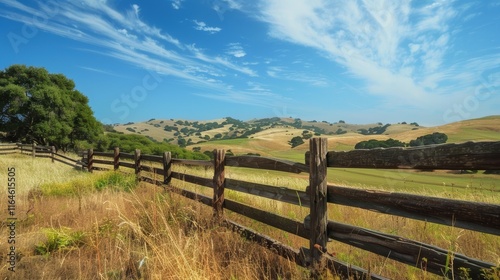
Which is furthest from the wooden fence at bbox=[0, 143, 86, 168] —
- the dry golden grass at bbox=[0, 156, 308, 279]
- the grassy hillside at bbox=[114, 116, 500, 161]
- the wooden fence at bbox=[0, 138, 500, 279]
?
the wooden fence at bbox=[0, 138, 500, 279]

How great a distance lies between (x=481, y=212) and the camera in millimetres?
2592

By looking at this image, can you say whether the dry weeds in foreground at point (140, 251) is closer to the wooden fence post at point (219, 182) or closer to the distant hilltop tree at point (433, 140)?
the wooden fence post at point (219, 182)

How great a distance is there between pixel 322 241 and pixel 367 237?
2.08 ft

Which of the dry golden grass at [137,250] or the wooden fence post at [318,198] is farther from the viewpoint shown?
the wooden fence post at [318,198]

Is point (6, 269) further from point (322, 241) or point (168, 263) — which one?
point (322, 241)

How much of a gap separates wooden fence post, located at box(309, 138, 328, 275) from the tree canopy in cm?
4116

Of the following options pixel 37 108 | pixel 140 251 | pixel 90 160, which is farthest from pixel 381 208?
pixel 37 108

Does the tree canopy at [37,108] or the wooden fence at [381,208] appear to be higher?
the tree canopy at [37,108]

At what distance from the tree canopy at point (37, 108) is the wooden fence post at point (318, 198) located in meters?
41.2

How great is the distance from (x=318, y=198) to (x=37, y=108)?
41797mm

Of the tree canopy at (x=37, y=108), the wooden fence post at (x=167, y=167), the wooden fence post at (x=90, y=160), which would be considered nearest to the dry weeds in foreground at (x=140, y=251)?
the wooden fence post at (x=167, y=167)

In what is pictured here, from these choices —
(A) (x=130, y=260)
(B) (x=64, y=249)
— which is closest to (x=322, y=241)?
(A) (x=130, y=260)

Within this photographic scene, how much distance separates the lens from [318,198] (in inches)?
159

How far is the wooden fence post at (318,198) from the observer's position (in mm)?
4020
